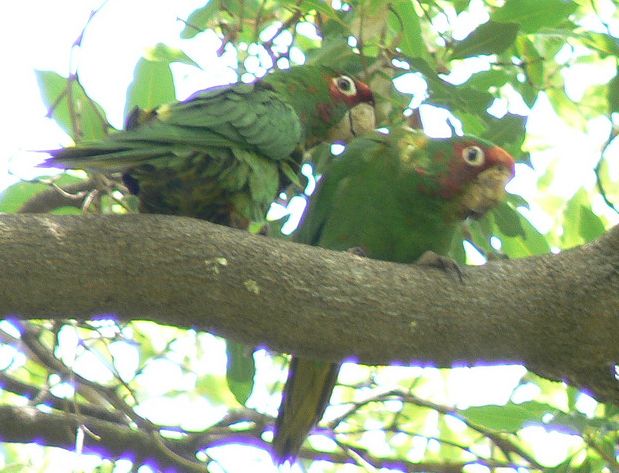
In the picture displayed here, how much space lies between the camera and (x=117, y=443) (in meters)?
2.58

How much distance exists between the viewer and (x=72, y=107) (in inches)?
94.7

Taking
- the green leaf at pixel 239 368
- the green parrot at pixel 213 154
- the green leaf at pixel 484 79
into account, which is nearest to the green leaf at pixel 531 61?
the green leaf at pixel 484 79

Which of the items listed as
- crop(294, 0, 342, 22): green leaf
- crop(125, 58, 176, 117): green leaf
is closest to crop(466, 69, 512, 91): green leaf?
crop(294, 0, 342, 22): green leaf

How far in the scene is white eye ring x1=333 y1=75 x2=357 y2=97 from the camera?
8.83 ft

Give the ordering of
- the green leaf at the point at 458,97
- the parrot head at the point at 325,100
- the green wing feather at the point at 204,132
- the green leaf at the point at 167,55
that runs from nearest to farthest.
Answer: the green wing feather at the point at 204,132, the green leaf at the point at 458,97, the parrot head at the point at 325,100, the green leaf at the point at 167,55

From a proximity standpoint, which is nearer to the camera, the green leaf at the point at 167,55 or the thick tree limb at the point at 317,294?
the thick tree limb at the point at 317,294

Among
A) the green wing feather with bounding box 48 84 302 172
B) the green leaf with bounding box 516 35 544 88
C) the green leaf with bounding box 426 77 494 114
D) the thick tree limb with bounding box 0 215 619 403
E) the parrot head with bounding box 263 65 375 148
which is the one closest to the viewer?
the thick tree limb with bounding box 0 215 619 403

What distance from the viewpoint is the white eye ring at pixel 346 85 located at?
269 cm

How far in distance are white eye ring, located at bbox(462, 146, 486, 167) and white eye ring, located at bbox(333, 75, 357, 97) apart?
1.30ft

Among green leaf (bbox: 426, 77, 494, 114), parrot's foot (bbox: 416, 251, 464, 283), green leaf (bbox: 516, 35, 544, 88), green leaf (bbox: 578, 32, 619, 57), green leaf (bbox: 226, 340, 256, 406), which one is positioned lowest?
green leaf (bbox: 226, 340, 256, 406)

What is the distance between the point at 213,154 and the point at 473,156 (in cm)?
78

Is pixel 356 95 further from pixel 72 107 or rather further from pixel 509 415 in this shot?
pixel 509 415

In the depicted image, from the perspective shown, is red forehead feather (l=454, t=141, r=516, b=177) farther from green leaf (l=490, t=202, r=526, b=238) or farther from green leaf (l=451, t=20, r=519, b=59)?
green leaf (l=451, t=20, r=519, b=59)

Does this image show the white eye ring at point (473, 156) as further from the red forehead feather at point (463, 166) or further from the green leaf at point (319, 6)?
the green leaf at point (319, 6)
